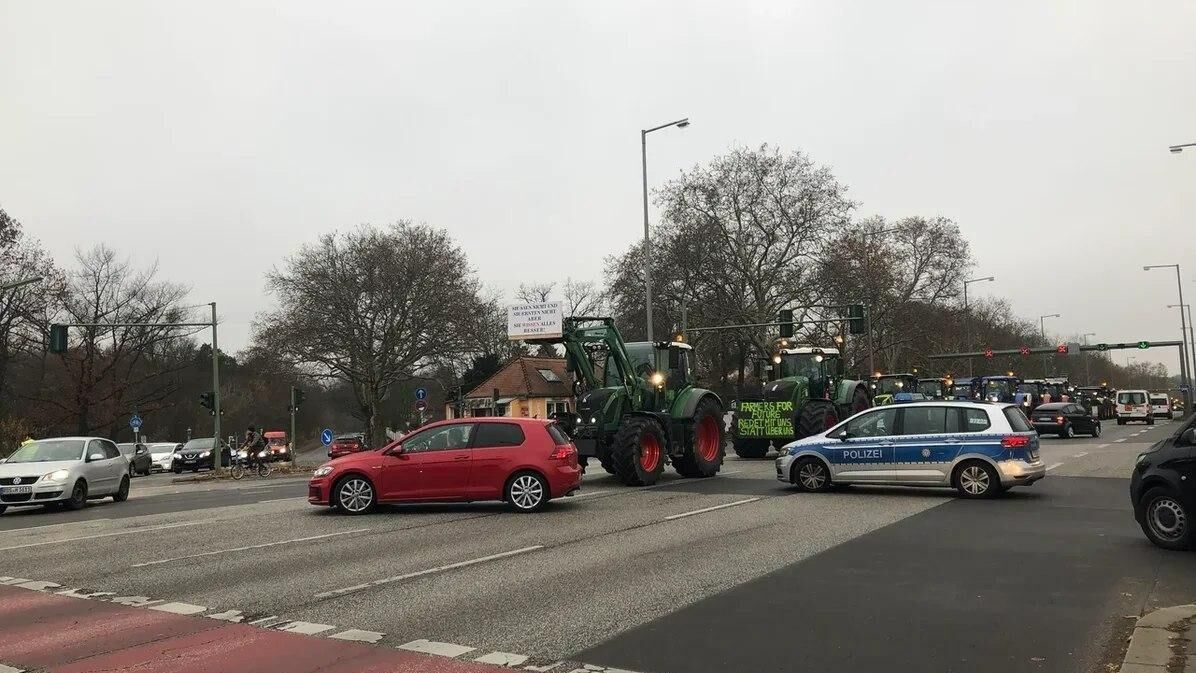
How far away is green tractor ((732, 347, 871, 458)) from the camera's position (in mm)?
23578

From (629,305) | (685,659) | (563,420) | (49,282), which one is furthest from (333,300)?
(685,659)

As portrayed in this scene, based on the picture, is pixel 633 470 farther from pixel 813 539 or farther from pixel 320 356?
pixel 320 356

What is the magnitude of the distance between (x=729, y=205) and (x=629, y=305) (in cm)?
887

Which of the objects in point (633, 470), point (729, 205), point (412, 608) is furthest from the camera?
point (729, 205)

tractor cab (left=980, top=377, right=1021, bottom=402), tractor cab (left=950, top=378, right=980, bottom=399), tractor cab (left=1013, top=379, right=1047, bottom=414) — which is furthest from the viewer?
tractor cab (left=1013, top=379, right=1047, bottom=414)

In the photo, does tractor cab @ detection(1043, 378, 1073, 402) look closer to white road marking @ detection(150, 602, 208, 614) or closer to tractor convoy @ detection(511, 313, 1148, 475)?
tractor convoy @ detection(511, 313, 1148, 475)

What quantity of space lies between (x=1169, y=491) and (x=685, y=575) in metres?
5.06

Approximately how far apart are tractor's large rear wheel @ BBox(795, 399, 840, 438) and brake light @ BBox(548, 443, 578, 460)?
9.81 m

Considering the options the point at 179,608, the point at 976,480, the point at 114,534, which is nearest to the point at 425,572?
the point at 179,608

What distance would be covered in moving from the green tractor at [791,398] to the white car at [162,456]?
31091 mm

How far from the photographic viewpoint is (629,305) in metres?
56.2

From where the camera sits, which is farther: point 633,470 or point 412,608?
point 633,470

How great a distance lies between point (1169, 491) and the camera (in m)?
8.88

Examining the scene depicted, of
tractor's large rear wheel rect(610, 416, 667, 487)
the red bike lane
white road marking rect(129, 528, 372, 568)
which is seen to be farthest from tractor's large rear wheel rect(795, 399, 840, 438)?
the red bike lane
